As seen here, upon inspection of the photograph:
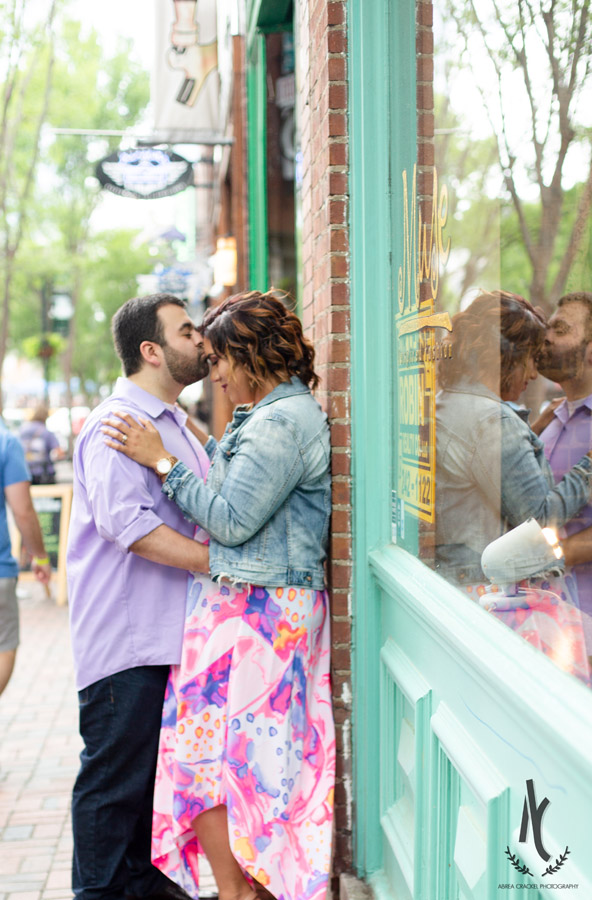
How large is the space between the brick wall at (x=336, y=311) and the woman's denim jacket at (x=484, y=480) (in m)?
0.58

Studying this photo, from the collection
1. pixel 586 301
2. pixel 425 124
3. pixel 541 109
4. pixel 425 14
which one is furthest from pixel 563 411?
pixel 425 14

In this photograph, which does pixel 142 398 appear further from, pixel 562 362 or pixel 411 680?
pixel 562 362

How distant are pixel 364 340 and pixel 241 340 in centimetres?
39

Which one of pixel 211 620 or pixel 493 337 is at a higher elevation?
pixel 493 337

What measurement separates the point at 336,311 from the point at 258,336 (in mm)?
292

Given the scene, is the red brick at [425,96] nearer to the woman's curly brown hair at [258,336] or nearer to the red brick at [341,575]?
the woman's curly brown hair at [258,336]

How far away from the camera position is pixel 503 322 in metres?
1.97

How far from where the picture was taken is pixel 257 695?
261cm

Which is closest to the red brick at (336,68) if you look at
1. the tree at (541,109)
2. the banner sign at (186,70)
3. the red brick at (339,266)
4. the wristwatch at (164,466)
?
the red brick at (339,266)

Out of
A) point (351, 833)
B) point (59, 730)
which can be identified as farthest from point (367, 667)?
point (59, 730)

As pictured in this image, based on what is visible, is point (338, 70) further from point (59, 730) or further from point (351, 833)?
point (59, 730)

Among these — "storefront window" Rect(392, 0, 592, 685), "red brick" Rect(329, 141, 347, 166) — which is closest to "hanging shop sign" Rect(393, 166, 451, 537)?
"storefront window" Rect(392, 0, 592, 685)

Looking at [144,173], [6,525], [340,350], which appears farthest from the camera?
[144,173]

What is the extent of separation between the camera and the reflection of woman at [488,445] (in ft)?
5.83
